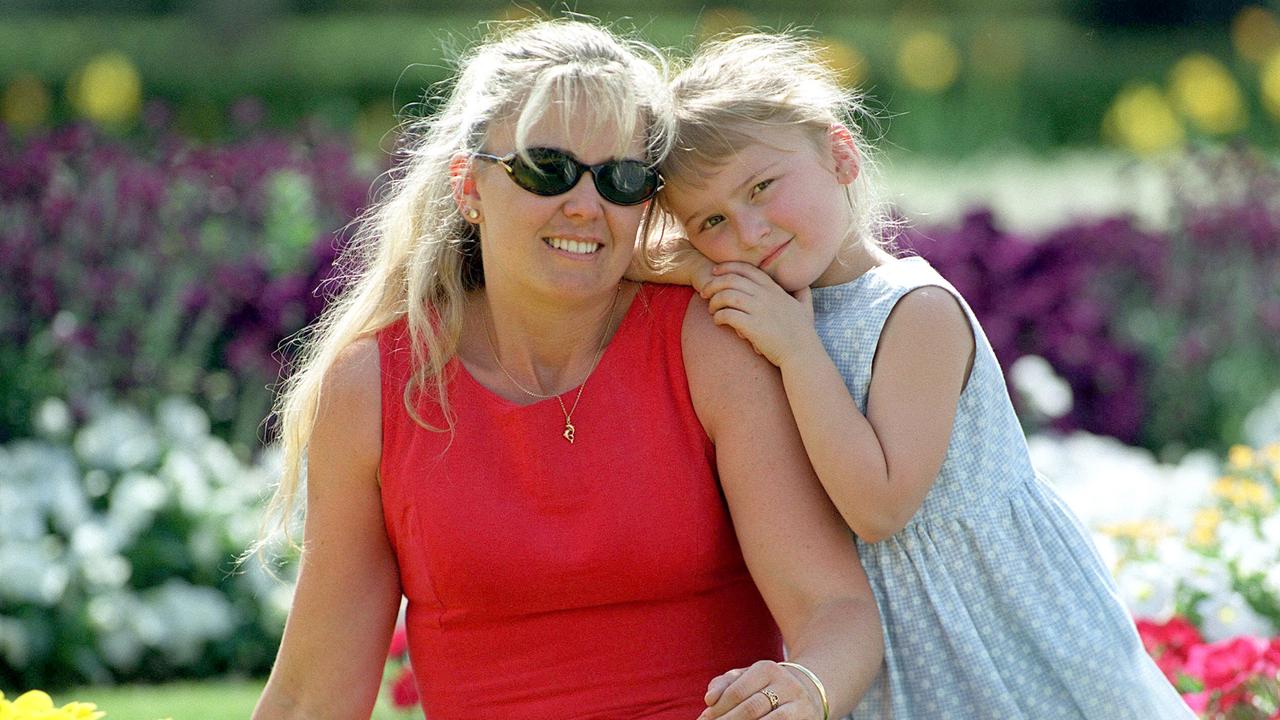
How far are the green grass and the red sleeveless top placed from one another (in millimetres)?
1177

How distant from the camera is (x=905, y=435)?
2.23m

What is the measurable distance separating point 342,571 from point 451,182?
618mm

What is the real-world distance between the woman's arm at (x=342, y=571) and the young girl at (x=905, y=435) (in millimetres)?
531

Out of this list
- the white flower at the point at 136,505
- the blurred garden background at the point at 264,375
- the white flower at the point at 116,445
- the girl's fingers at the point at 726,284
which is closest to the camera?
the girl's fingers at the point at 726,284

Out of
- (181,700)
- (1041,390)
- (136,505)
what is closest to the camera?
(181,700)

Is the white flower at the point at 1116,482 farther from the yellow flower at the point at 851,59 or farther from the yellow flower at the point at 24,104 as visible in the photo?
the yellow flower at the point at 851,59

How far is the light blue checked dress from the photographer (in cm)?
229

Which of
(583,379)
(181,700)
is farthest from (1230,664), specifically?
(181,700)

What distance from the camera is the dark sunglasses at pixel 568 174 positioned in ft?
7.40

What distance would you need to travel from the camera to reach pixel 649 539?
228 cm

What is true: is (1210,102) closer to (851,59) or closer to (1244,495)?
(851,59)

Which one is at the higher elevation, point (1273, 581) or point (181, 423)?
point (1273, 581)

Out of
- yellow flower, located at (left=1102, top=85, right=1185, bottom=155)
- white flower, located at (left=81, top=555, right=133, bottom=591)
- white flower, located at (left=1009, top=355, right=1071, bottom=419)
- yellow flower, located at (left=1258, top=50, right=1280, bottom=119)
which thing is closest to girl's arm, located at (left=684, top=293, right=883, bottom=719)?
white flower, located at (left=81, top=555, right=133, bottom=591)

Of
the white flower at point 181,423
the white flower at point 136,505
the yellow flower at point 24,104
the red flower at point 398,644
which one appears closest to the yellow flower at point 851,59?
the yellow flower at point 24,104
